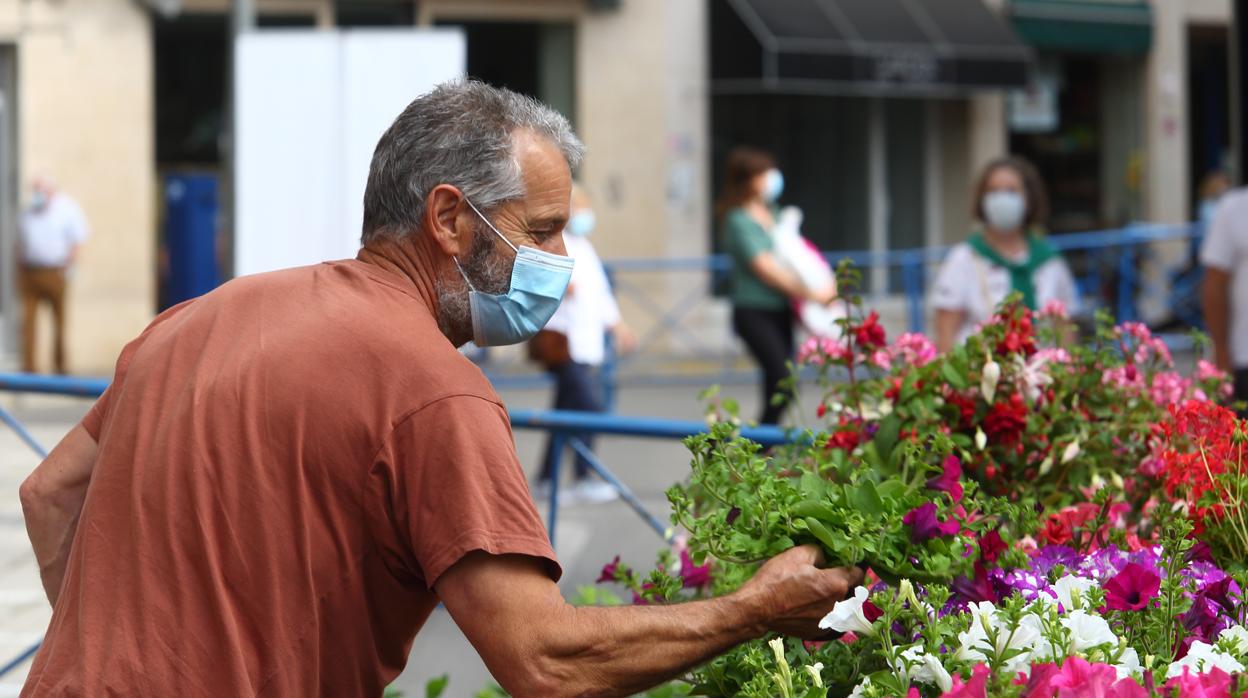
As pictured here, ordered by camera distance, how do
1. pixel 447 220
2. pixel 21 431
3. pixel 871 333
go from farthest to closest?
1. pixel 21 431
2. pixel 871 333
3. pixel 447 220

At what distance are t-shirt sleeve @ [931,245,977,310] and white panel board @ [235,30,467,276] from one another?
7.05 feet

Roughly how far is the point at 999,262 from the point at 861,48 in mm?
11998

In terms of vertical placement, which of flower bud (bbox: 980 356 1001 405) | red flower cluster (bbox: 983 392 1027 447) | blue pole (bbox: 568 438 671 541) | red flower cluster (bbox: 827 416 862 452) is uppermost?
flower bud (bbox: 980 356 1001 405)

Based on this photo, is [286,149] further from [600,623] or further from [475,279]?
[600,623]

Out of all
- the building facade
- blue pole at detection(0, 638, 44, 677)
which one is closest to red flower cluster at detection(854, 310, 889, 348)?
blue pole at detection(0, 638, 44, 677)

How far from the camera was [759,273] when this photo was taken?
8.90m

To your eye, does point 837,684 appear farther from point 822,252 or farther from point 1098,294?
point 822,252

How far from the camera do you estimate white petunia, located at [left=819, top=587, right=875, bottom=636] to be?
2113mm

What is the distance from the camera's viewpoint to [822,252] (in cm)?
1920

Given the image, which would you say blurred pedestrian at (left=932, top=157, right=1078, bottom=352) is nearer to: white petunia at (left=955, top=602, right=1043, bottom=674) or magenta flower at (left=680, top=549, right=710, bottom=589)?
magenta flower at (left=680, top=549, right=710, bottom=589)

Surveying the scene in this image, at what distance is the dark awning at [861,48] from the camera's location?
17.4 m

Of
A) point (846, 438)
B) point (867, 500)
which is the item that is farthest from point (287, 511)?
point (846, 438)

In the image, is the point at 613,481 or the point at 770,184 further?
the point at 770,184

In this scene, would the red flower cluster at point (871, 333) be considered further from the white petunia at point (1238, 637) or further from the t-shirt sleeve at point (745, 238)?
the t-shirt sleeve at point (745, 238)
